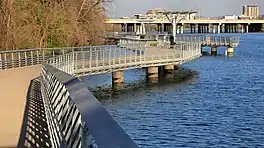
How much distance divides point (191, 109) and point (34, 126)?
15501 millimetres

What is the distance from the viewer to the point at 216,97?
92.1ft

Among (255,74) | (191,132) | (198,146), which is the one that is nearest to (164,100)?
(191,132)

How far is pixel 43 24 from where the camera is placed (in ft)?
134

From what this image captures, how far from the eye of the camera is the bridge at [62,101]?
3293 mm

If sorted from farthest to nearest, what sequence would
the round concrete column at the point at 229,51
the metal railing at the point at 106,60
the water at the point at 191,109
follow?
the round concrete column at the point at 229,51, the metal railing at the point at 106,60, the water at the point at 191,109

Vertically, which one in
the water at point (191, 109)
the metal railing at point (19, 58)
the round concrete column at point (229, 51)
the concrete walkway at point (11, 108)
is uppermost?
the metal railing at point (19, 58)

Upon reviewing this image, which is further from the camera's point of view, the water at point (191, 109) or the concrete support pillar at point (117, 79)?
the concrete support pillar at point (117, 79)

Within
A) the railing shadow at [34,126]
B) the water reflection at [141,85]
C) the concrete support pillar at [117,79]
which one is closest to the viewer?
the railing shadow at [34,126]

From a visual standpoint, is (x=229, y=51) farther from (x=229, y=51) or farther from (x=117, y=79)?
(x=117, y=79)

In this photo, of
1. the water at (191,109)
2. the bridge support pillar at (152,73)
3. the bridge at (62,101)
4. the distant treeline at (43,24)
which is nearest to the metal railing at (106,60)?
the bridge at (62,101)

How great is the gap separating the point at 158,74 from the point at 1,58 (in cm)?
1791

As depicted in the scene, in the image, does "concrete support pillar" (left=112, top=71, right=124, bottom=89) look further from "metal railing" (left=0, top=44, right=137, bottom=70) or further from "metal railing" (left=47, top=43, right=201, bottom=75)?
"metal railing" (left=0, top=44, right=137, bottom=70)

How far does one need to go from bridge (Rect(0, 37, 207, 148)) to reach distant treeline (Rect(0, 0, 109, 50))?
5.05 metres

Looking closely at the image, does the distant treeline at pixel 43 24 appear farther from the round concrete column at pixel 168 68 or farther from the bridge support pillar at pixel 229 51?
the bridge support pillar at pixel 229 51
